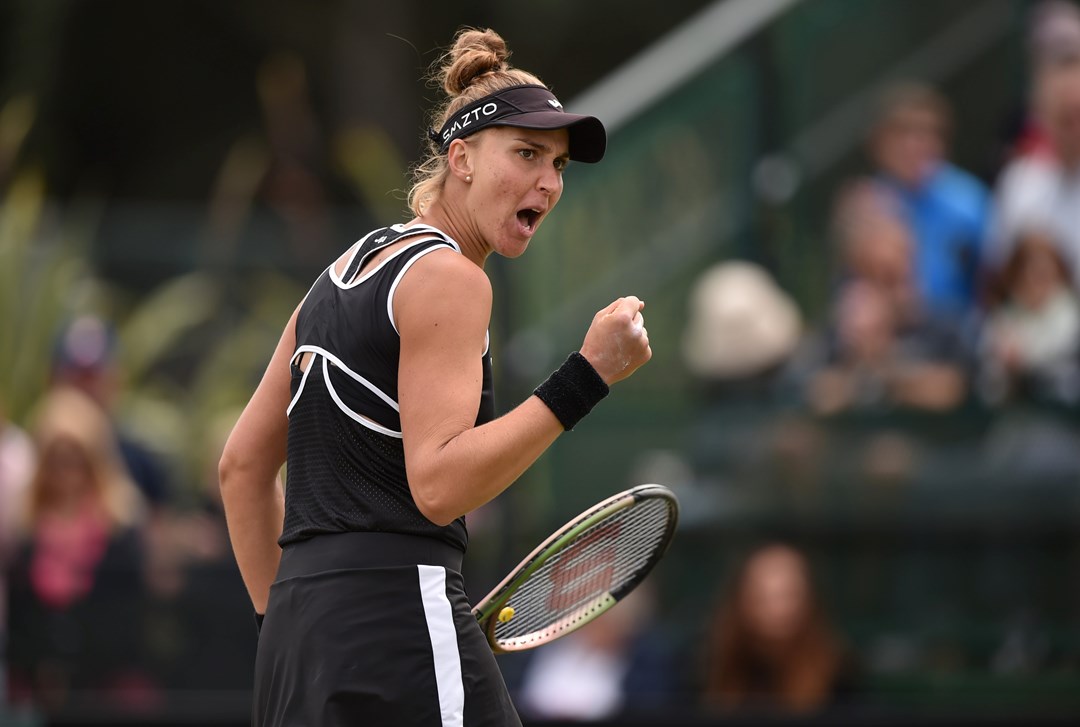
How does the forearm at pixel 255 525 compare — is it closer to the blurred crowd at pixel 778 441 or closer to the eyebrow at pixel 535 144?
the eyebrow at pixel 535 144

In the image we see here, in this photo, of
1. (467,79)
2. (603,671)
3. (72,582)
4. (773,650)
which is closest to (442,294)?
(467,79)

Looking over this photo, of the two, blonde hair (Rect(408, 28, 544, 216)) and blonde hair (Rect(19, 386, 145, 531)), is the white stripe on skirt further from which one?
blonde hair (Rect(19, 386, 145, 531))

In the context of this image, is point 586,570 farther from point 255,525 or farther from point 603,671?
point 603,671

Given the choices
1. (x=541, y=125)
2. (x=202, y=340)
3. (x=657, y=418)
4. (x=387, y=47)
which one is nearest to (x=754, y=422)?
(x=657, y=418)

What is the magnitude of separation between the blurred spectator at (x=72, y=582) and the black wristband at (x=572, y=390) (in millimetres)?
5068

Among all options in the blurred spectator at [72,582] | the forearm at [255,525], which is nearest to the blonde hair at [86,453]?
the blurred spectator at [72,582]

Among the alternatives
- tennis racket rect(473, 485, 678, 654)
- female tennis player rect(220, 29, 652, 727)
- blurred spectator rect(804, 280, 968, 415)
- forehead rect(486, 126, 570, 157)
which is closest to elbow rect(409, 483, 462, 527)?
female tennis player rect(220, 29, 652, 727)

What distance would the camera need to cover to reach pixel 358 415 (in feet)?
11.2

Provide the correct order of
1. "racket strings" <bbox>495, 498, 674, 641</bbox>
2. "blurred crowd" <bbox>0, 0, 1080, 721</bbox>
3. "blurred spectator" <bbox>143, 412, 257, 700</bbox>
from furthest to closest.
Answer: "blurred spectator" <bbox>143, 412, 257, 700</bbox>, "blurred crowd" <bbox>0, 0, 1080, 721</bbox>, "racket strings" <bbox>495, 498, 674, 641</bbox>

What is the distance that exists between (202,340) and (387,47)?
7847 mm

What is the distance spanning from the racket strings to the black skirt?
53 centimetres

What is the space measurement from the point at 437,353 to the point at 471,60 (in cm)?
77

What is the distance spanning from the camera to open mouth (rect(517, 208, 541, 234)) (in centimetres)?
362

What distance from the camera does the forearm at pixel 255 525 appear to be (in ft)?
12.6
